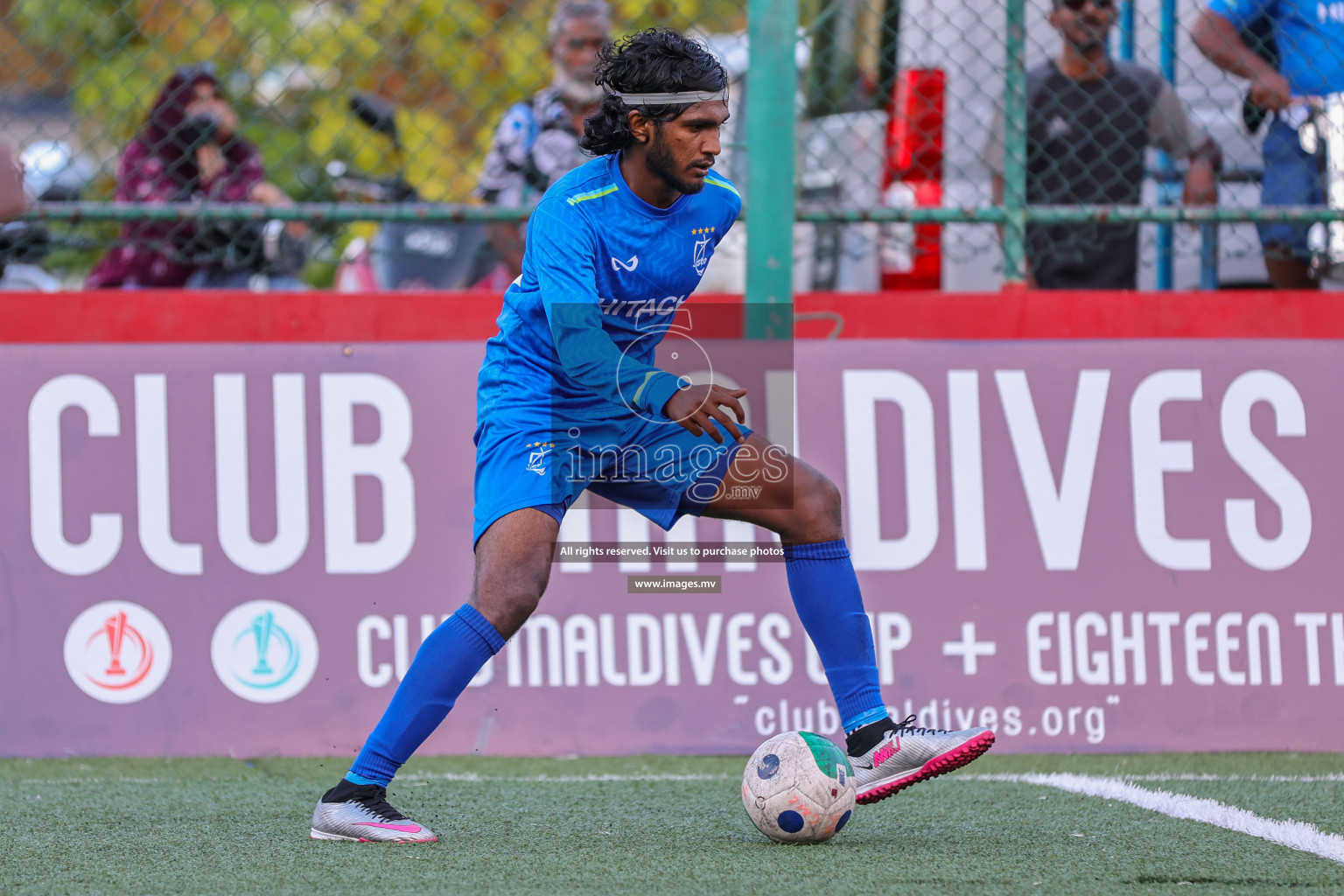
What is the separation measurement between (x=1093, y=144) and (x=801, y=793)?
3.45 meters

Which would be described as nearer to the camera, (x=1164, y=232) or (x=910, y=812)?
(x=910, y=812)

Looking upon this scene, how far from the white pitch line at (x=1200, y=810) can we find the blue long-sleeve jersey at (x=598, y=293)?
1.78 metres

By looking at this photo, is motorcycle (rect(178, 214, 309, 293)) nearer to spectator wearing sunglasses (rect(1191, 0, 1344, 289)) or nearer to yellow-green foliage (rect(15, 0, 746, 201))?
yellow-green foliage (rect(15, 0, 746, 201))

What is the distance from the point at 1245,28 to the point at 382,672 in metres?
4.01

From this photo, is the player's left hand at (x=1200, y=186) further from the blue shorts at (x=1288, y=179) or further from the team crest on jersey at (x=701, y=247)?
the team crest on jersey at (x=701, y=247)

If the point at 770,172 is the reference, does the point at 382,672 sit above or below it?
below

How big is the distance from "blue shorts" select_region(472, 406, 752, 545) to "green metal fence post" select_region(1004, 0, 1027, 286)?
7.07ft

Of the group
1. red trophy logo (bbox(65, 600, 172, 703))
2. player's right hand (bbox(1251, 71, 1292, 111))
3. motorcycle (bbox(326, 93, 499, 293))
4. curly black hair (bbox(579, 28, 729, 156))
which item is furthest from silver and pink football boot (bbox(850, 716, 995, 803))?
motorcycle (bbox(326, 93, 499, 293))

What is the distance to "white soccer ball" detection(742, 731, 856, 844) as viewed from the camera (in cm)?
373

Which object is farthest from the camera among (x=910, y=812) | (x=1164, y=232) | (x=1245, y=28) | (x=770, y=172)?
(x=1164, y=232)

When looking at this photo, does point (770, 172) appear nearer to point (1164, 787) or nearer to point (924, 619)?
point (924, 619)

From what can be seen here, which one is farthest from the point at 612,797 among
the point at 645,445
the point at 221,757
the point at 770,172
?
the point at 770,172

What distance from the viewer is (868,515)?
17.9ft

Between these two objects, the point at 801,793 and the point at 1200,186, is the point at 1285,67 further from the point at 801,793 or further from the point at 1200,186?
the point at 801,793
